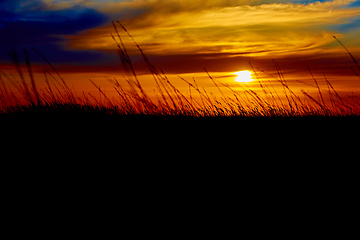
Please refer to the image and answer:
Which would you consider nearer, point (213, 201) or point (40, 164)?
point (213, 201)

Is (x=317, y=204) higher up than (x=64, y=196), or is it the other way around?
(x=64, y=196)

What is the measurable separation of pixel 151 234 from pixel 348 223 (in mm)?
1078

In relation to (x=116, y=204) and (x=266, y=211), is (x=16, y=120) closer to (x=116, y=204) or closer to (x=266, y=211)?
(x=116, y=204)

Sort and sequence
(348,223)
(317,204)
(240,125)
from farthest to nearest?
(240,125), (317,204), (348,223)

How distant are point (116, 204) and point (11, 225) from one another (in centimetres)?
58

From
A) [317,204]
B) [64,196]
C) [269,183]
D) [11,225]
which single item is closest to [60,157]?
[64,196]

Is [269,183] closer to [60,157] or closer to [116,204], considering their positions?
[116,204]

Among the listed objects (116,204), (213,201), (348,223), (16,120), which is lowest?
(348,223)

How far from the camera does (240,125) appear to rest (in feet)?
11.8

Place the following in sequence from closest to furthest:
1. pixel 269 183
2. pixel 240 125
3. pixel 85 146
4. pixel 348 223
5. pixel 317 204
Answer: pixel 348 223 → pixel 317 204 → pixel 269 183 → pixel 85 146 → pixel 240 125

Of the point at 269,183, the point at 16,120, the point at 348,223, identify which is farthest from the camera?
the point at 16,120

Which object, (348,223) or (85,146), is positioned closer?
(348,223)

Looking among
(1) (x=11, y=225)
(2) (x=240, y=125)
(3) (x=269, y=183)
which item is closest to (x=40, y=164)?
(1) (x=11, y=225)

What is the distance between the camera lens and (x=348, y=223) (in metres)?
1.87
